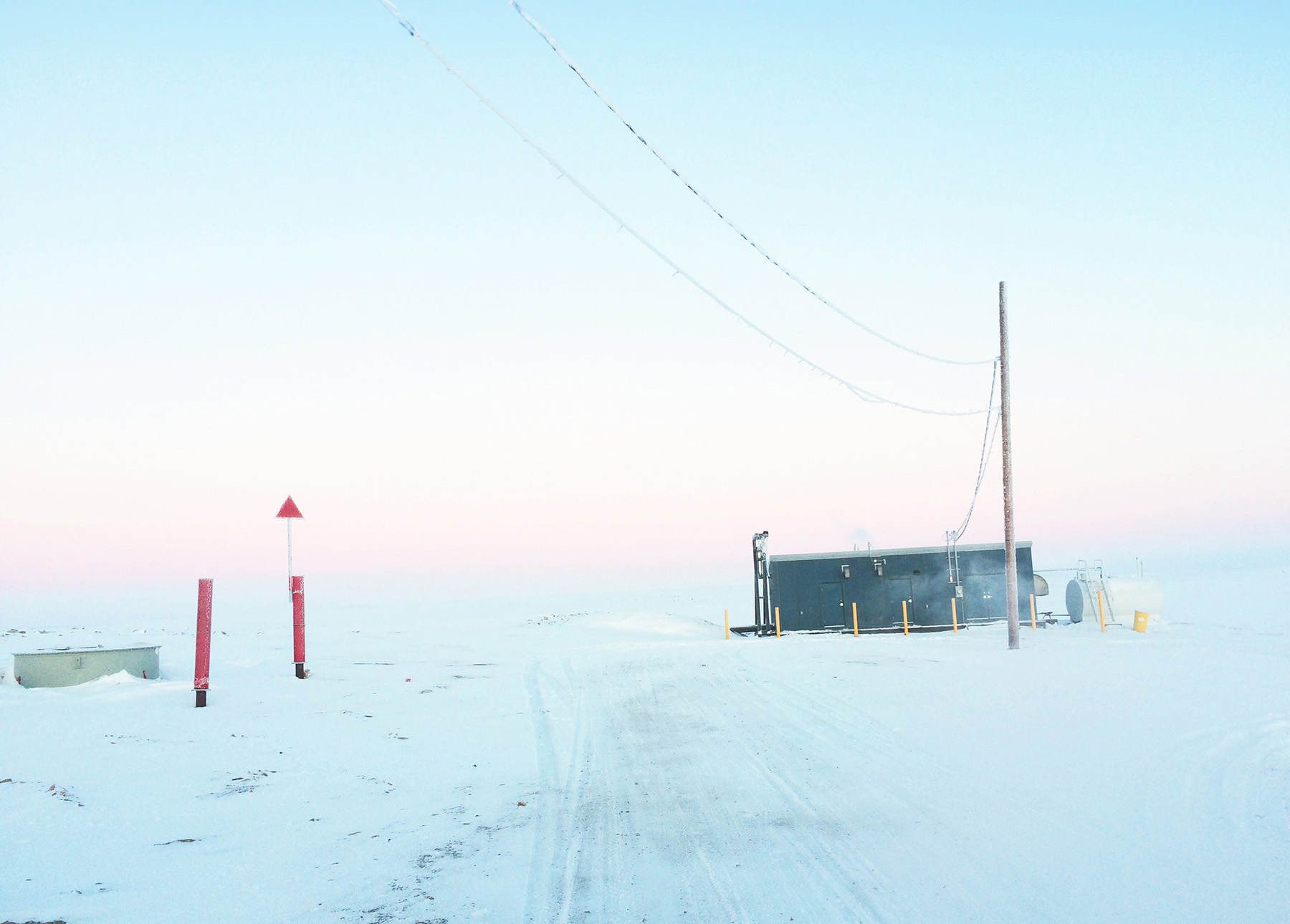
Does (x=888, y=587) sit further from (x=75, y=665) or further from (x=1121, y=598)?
(x=75, y=665)

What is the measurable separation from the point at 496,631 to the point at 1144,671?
2585cm

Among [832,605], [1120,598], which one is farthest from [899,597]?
[1120,598]

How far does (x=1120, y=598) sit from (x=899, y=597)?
7394mm

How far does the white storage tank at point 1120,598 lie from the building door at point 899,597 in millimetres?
5845

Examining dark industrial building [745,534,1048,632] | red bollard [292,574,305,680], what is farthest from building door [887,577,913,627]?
red bollard [292,574,305,680]

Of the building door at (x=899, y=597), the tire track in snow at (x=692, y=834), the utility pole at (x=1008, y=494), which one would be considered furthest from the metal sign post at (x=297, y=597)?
the building door at (x=899, y=597)

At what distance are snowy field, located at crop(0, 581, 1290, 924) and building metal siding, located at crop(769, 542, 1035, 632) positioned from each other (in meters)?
13.7

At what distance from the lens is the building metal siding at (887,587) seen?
30359 mm

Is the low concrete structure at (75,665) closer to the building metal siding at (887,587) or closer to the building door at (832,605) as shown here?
the building metal siding at (887,587)

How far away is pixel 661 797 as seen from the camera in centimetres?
855

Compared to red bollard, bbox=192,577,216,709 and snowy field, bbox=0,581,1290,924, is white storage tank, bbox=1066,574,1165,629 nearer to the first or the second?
snowy field, bbox=0,581,1290,924

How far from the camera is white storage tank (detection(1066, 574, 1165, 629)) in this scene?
2814 centimetres

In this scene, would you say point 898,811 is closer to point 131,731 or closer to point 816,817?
point 816,817

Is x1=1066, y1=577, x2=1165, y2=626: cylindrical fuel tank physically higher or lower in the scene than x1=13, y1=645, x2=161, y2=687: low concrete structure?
lower
